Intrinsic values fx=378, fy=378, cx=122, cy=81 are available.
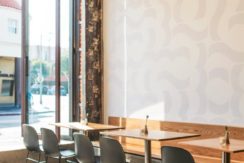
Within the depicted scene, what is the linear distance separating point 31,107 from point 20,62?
29.8 inches

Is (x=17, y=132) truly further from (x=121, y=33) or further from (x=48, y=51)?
(x=121, y=33)

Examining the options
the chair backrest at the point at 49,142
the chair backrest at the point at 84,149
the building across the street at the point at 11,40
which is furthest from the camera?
the building across the street at the point at 11,40

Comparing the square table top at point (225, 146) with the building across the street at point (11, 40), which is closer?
the square table top at point (225, 146)

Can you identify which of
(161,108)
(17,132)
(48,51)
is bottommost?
(17,132)

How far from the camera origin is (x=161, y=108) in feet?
18.4

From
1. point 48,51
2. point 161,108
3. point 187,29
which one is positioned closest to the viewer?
point 187,29

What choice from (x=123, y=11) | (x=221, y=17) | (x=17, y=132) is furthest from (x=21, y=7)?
(x=221, y=17)

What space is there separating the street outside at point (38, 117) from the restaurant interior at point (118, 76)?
0.06 feet

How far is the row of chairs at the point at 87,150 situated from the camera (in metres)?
3.44

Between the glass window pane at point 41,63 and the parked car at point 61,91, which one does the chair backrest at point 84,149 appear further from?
the parked car at point 61,91

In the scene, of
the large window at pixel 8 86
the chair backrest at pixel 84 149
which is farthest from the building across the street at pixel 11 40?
the chair backrest at pixel 84 149

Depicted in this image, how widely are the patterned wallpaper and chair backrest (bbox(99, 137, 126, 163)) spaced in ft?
5.07

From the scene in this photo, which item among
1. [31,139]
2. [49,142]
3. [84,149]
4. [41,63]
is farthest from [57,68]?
[84,149]

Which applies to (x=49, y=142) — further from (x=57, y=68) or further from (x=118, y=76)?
(x=118, y=76)
